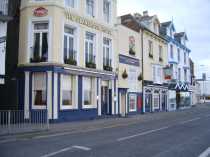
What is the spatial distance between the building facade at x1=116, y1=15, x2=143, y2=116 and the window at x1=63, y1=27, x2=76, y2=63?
6.47 metres

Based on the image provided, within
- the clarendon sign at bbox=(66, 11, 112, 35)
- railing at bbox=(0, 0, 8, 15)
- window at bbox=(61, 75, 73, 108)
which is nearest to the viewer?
railing at bbox=(0, 0, 8, 15)

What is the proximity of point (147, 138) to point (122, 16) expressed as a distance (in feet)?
85.2

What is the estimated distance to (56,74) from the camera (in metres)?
22.0

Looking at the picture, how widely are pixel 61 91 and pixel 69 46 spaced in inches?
140

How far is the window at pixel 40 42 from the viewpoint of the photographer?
2235cm

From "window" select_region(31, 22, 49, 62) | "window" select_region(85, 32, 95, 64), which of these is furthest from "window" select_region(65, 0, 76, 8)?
"window" select_region(85, 32, 95, 64)

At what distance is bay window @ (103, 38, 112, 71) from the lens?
27509 mm

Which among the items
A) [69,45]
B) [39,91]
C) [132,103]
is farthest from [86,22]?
[132,103]

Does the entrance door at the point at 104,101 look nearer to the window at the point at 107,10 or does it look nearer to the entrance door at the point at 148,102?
the window at the point at 107,10

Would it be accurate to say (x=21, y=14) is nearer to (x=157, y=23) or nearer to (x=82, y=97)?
(x=82, y=97)

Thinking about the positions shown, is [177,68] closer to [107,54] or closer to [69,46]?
A: [107,54]

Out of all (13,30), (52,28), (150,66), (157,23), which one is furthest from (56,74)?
(157,23)

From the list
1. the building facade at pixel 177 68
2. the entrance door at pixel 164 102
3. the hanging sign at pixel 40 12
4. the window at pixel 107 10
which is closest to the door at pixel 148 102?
the entrance door at pixel 164 102

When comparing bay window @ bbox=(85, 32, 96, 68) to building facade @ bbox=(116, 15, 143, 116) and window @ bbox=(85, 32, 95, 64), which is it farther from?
building facade @ bbox=(116, 15, 143, 116)
